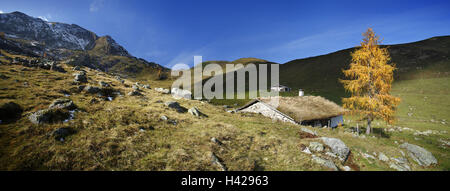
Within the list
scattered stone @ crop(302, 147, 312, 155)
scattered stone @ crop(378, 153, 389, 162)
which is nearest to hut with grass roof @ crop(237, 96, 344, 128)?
scattered stone @ crop(378, 153, 389, 162)

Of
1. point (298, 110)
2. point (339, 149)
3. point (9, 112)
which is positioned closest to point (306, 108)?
point (298, 110)

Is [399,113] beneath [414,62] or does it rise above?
beneath

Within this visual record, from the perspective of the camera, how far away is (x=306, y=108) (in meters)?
25.2

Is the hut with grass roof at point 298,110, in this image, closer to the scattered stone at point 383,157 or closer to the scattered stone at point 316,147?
the scattered stone at point 383,157

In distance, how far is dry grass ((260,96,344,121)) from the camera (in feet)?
77.9

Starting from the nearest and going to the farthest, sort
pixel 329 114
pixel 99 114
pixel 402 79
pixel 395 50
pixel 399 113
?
1. pixel 99 114
2. pixel 329 114
3. pixel 399 113
4. pixel 402 79
5. pixel 395 50

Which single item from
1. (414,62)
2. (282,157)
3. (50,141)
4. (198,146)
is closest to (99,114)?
(50,141)

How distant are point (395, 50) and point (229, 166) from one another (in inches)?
5338

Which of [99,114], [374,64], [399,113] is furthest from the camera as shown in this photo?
[399,113]

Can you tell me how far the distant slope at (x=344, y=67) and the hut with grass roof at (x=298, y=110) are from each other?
3042 cm

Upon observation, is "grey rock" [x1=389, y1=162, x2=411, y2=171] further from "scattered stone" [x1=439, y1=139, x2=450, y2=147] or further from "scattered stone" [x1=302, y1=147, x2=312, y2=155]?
"scattered stone" [x1=439, y1=139, x2=450, y2=147]

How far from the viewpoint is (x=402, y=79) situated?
2461 inches
